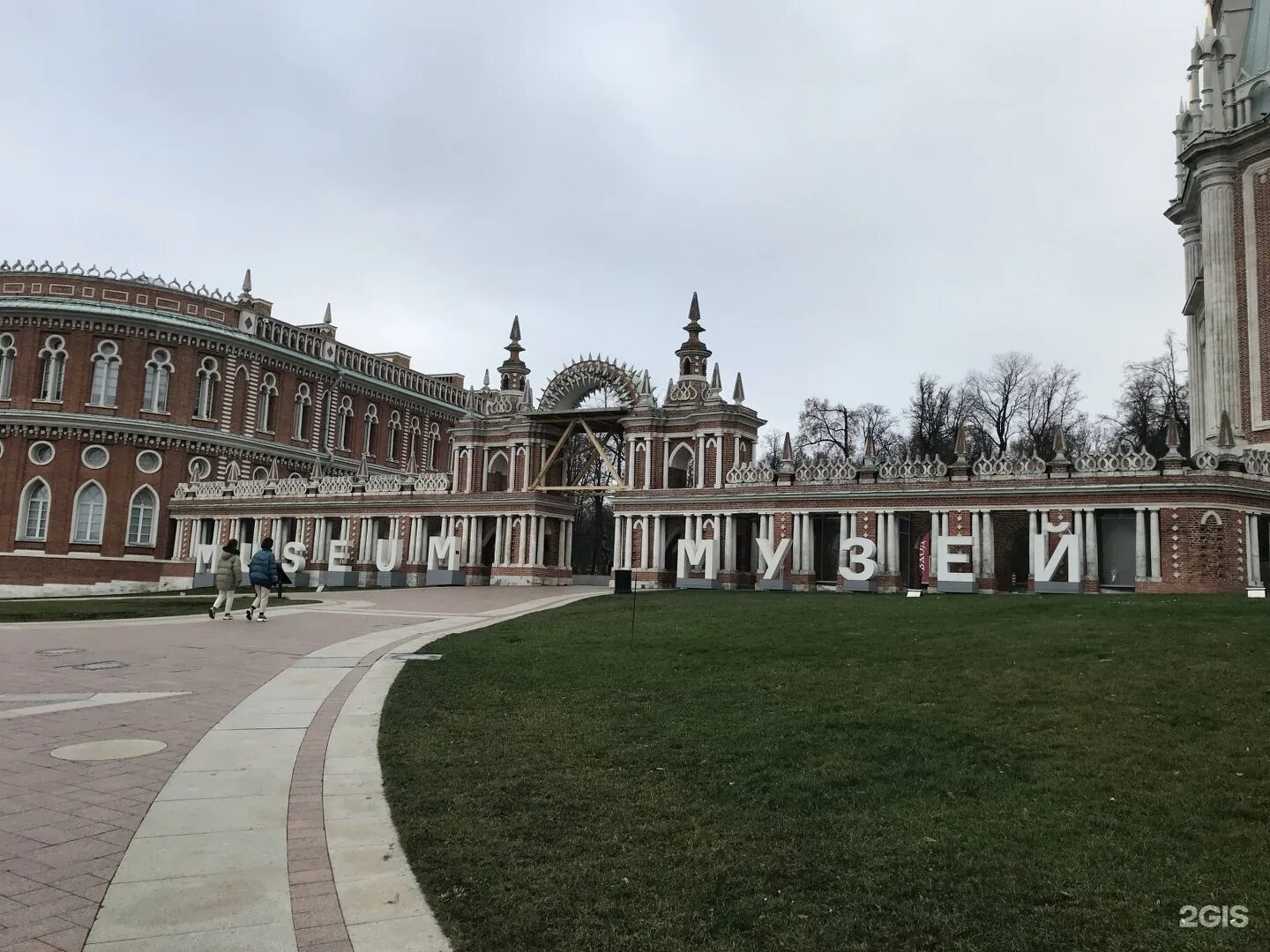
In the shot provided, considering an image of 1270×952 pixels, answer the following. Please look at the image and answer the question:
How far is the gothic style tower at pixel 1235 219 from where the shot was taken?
35156 millimetres

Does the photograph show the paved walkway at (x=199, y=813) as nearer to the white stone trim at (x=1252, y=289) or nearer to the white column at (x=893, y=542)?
the white column at (x=893, y=542)

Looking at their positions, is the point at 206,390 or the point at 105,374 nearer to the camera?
the point at 105,374

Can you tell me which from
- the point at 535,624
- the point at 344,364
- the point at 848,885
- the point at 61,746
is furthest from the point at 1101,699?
the point at 344,364

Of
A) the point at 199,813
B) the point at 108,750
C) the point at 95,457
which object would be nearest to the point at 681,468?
the point at 95,457

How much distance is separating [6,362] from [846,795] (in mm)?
63931

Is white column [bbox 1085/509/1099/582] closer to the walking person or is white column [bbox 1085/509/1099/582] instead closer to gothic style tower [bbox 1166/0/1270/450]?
gothic style tower [bbox 1166/0/1270/450]

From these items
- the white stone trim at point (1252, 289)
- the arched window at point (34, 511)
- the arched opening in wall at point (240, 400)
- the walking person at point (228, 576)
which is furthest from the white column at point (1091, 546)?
the arched window at point (34, 511)

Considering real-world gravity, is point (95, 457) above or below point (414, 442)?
below

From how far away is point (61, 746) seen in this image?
9.09 m

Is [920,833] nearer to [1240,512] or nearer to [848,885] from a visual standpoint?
[848,885]

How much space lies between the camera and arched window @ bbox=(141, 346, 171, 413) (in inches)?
2276

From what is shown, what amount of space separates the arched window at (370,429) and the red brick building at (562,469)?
0.15 m

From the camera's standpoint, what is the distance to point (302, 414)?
65625mm

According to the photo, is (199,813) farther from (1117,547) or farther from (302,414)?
(302,414)
